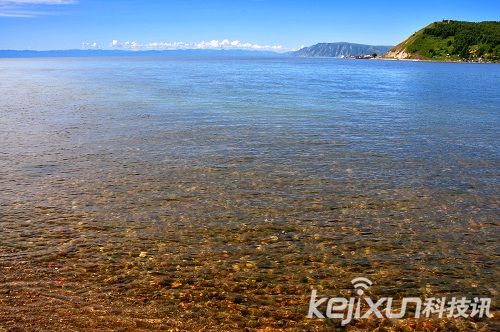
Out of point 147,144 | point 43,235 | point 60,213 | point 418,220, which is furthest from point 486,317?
point 147,144

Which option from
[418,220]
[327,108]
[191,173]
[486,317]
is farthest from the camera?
[327,108]

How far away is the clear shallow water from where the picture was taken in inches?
440

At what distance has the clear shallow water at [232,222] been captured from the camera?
11.2m

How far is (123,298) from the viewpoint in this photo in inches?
439

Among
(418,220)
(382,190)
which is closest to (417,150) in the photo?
(382,190)

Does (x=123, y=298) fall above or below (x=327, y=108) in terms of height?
below

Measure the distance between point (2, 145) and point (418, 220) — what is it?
89.7 ft

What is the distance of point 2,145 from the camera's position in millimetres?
28781

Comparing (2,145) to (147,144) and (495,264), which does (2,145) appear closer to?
(147,144)

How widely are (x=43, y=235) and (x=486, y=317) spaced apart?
14.3 meters

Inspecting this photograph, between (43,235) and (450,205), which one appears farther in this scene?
(450,205)

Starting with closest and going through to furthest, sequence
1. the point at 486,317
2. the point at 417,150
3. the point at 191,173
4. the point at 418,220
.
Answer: the point at 486,317, the point at 418,220, the point at 191,173, the point at 417,150

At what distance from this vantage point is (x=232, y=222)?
639 inches

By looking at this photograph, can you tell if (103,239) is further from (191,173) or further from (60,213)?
(191,173)
